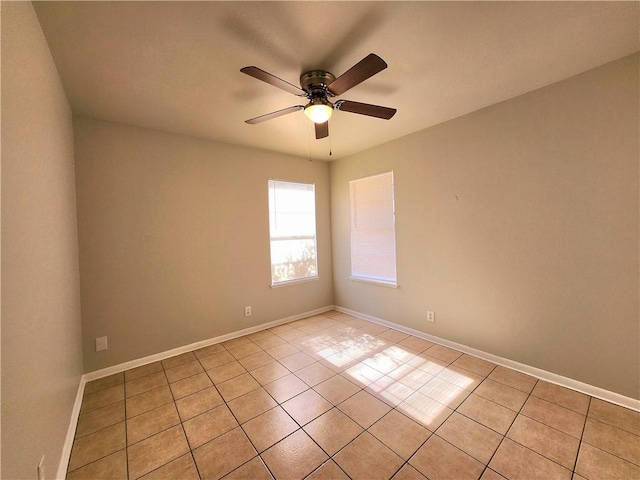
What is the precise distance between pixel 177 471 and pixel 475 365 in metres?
2.59

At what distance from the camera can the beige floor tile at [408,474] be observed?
4.58ft

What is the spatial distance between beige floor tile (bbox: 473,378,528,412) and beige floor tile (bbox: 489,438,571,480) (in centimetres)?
42

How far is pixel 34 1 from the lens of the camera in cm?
125

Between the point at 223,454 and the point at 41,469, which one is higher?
the point at 41,469

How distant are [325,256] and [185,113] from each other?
9.09 feet

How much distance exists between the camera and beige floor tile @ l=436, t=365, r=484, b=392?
7.24ft

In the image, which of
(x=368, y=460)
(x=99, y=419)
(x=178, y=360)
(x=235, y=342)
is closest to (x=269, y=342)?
(x=235, y=342)

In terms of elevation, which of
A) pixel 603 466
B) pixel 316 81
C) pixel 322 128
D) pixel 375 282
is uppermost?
pixel 316 81

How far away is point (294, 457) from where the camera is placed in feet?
5.09

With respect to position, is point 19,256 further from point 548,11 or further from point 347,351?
point 548,11

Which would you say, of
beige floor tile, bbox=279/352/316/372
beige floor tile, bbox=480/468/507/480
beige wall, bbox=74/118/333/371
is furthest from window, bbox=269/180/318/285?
beige floor tile, bbox=480/468/507/480

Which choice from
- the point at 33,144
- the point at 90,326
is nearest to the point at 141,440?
the point at 90,326

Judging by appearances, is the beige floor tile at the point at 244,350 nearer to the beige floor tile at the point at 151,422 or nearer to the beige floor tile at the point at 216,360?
the beige floor tile at the point at 216,360

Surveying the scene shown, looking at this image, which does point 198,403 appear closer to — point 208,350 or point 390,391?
point 208,350
